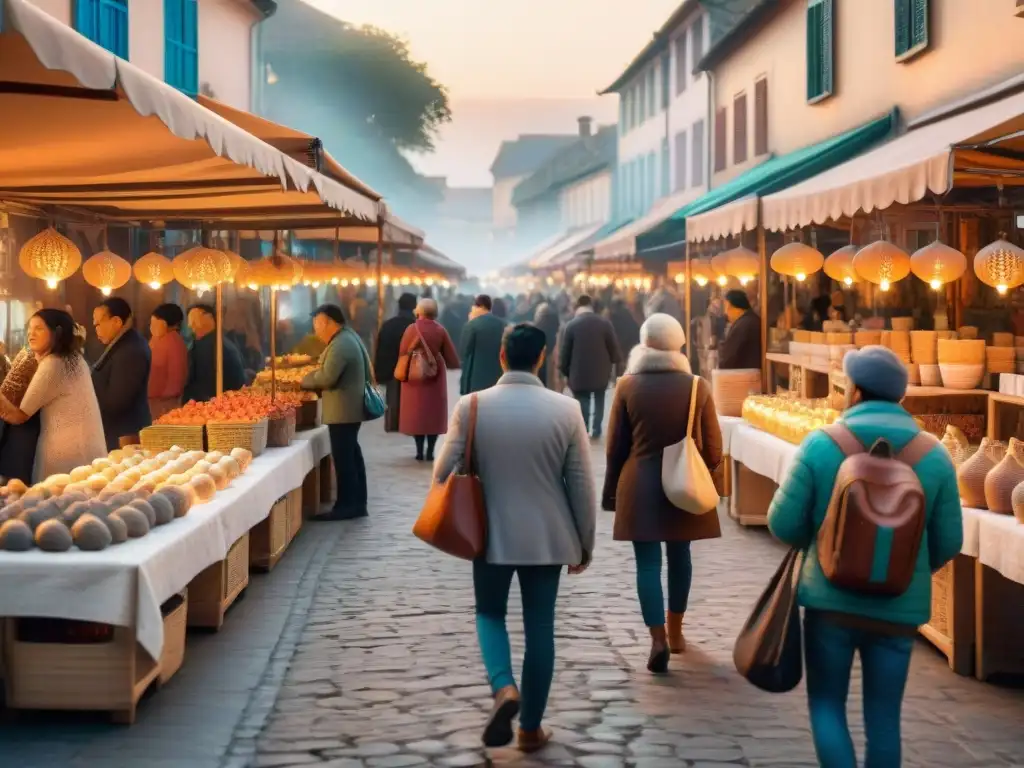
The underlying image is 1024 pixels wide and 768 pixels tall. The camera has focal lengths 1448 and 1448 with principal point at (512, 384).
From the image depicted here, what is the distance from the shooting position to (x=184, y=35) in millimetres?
21531

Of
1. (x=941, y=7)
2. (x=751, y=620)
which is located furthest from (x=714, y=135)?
(x=751, y=620)

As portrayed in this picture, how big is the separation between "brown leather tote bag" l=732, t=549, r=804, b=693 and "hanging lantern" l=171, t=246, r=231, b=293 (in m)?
7.39

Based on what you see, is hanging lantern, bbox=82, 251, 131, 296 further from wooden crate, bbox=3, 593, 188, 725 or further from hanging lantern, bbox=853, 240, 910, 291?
hanging lantern, bbox=853, 240, 910, 291

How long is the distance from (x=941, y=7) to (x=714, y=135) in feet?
50.1

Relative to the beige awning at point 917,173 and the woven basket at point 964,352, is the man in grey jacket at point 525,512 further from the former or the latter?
the woven basket at point 964,352

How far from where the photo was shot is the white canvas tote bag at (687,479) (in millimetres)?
7258

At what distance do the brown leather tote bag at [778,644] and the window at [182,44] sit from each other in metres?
16.9

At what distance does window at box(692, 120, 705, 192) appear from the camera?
34.3 m

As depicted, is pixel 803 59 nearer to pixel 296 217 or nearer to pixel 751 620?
pixel 296 217

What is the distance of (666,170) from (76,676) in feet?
114

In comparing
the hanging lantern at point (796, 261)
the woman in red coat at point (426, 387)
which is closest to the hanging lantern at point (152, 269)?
the woman in red coat at point (426, 387)

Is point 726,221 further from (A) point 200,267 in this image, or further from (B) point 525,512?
(B) point 525,512

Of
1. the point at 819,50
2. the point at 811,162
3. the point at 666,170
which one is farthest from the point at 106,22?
the point at 666,170

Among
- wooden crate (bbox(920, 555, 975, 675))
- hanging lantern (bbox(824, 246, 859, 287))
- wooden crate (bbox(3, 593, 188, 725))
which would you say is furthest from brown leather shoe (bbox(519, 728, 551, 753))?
hanging lantern (bbox(824, 246, 859, 287))
